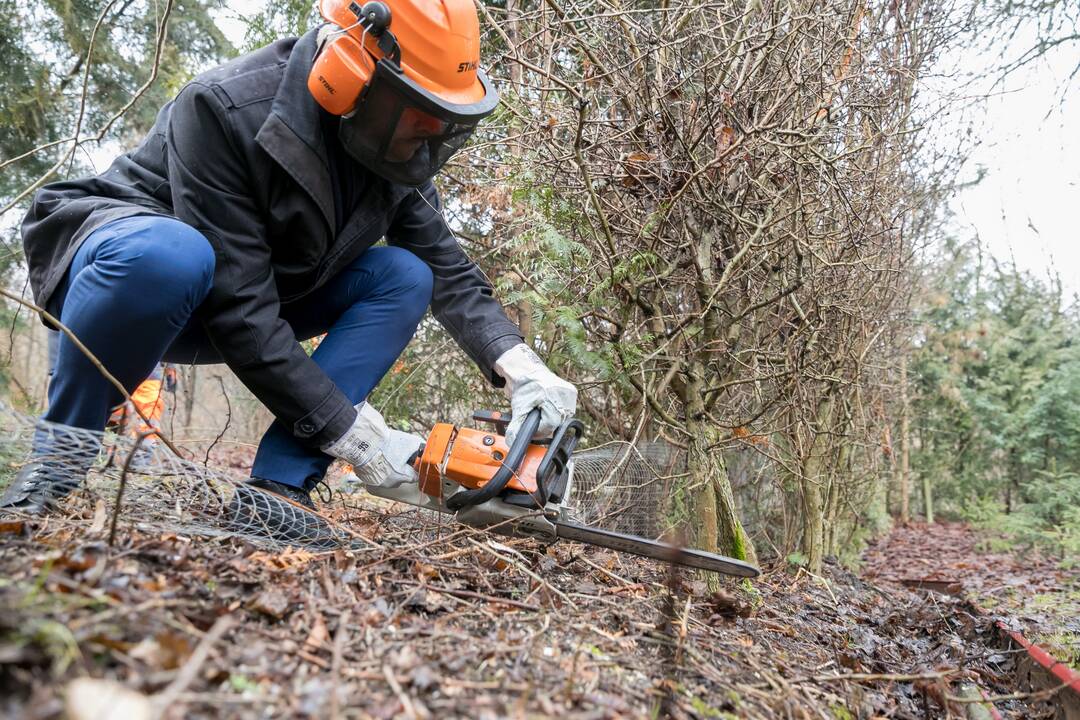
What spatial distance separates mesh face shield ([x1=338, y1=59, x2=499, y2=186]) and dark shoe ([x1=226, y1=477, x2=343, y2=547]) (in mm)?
1176

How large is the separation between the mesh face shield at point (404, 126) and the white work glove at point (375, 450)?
2.92 feet

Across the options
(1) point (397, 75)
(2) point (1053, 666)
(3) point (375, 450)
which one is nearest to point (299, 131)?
(1) point (397, 75)

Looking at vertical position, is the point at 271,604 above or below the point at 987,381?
below

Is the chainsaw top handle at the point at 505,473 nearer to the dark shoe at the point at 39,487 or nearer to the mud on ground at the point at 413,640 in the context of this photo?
the mud on ground at the point at 413,640

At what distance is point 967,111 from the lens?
5957mm

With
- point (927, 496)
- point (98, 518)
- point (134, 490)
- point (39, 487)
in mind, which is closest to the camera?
point (98, 518)

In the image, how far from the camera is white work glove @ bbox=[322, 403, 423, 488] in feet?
8.50

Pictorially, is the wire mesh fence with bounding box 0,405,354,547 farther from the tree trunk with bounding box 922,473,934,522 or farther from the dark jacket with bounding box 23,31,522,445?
the tree trunk with bounding box 922,473,934,522

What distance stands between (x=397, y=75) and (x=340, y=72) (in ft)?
0.60

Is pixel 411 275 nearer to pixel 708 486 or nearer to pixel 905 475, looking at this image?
pixel 708 486

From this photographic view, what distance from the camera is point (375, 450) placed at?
8.66 feet

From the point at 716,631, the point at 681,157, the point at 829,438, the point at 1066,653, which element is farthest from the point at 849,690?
the point at 829,438

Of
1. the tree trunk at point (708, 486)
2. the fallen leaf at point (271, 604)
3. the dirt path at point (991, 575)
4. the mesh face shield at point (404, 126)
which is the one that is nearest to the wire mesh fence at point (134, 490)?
the fallen leaf at point (271, 604)

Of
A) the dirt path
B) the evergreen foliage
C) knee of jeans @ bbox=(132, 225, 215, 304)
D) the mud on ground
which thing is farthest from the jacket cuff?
the evergreen foliage
